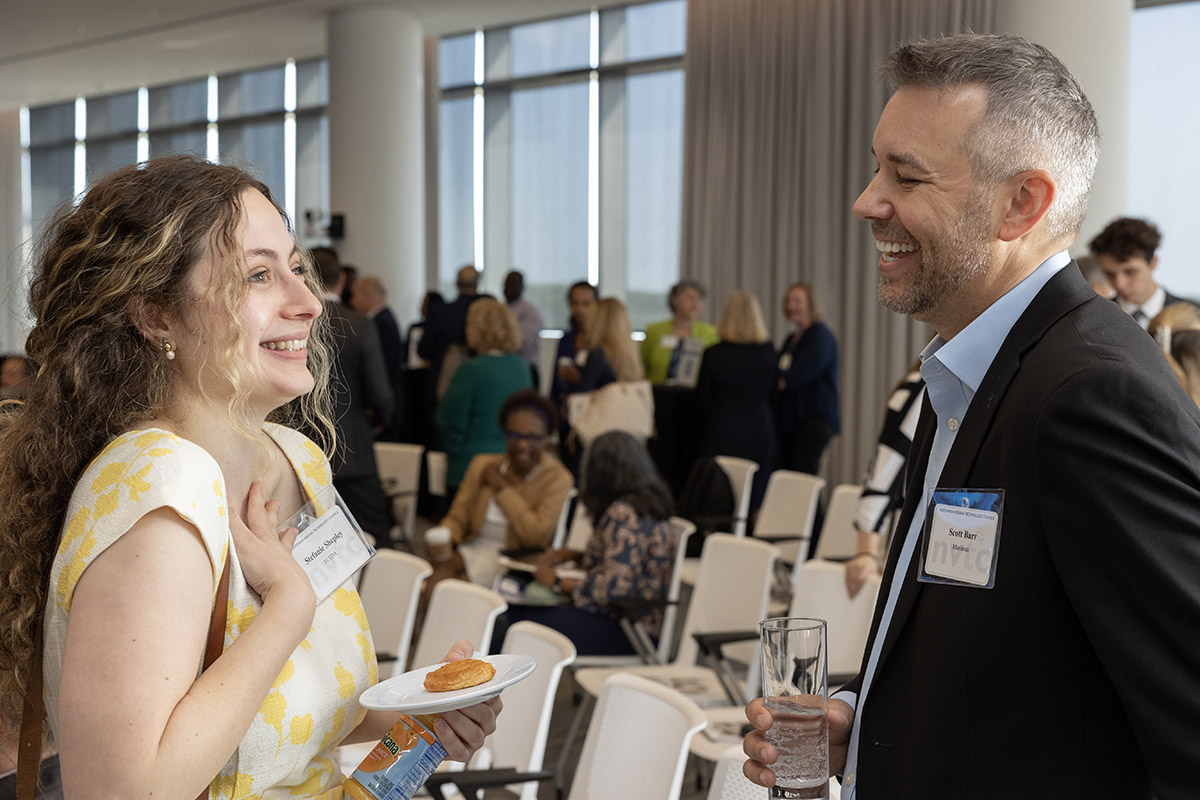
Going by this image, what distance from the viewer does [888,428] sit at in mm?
3543

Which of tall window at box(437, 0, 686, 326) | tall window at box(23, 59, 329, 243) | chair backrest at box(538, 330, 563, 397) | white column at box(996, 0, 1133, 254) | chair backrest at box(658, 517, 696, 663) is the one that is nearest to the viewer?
chair backrest at box(658, 517, 696, 663)

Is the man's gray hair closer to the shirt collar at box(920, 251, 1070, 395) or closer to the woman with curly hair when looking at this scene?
the shirt collar at box(920, 251, 1070, 395)

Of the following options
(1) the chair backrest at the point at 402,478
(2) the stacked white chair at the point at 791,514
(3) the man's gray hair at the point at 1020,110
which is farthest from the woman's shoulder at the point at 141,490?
(1) the chair backrest at the point at 402,478

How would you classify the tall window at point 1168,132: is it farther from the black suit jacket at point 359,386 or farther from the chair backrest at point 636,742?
the chair backrest at point 636,742

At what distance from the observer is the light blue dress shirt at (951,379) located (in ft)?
4.17

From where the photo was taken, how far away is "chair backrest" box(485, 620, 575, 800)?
8.52 feet

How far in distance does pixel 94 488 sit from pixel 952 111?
3.43 feet

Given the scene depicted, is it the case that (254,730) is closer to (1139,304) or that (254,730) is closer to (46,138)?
(1139,304)

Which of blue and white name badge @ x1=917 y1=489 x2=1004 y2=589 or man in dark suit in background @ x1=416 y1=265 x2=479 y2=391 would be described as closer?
blue and white name badge @ x1=917 y1=489 x2=1004 y2=589

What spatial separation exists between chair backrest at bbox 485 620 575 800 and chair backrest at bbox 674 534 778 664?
0.98m

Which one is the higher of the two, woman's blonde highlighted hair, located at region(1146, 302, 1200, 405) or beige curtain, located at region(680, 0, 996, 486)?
beige curtain, located at region(680, 0, 996, 486)

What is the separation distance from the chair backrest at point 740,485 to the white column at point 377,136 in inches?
204

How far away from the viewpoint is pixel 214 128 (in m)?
Answer: 13.5

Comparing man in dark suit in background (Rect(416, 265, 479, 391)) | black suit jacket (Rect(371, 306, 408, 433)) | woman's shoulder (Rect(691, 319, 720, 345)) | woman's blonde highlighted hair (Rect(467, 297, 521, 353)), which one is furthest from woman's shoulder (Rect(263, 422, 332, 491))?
black suit jacket (Rect(371, 306, 408, 433))
